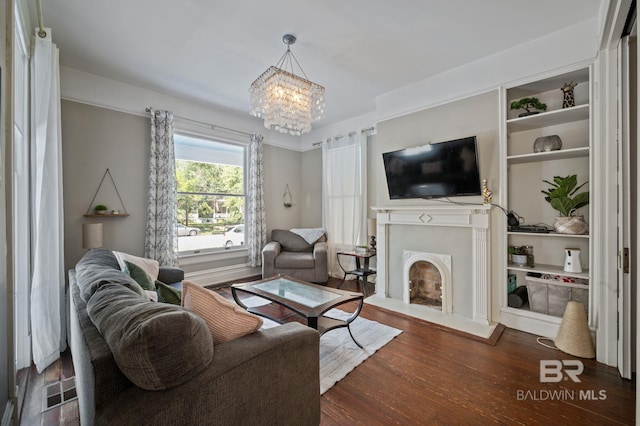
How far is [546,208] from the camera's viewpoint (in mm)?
2727

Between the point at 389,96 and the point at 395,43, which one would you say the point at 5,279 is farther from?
the point at 389,96

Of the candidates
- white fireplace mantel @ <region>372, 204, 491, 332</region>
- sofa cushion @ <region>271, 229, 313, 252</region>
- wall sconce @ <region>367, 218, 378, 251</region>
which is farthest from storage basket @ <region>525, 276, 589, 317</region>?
sofa cushion @ <region>271, 229, 313, 252</region>

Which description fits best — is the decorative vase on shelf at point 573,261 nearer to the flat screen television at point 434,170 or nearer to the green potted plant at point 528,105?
the flat screen television at point 434,170

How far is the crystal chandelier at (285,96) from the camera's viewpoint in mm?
2330

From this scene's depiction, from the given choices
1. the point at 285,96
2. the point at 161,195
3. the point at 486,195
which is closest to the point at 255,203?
the point at 161,195

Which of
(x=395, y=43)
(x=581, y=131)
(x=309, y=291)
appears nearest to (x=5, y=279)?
(x=309, y=291)

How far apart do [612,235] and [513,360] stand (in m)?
1.23

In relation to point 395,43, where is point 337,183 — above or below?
below

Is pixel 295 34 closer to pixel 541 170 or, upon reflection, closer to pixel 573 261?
pixel 541 170

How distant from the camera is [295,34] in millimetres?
2414

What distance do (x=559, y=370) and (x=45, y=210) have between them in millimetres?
4211

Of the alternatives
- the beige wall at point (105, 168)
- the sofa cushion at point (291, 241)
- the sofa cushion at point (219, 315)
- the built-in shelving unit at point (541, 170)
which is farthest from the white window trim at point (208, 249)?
the built-in shelving unit at point (541, 170)

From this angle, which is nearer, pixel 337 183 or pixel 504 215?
pixel 504 215

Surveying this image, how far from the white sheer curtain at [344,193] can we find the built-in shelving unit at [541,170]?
80.4 inches
